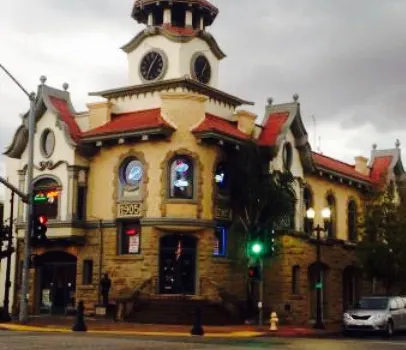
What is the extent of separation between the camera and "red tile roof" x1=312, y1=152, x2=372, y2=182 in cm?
4596

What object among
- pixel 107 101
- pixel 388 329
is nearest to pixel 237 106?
pixel 107 101

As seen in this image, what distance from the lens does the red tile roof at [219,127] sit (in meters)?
36.5

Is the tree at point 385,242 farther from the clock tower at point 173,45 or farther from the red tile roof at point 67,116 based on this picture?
the red tile roof at point 67,116

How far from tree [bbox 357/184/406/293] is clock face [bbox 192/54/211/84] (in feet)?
38.8

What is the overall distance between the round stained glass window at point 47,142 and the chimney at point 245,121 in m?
9.73

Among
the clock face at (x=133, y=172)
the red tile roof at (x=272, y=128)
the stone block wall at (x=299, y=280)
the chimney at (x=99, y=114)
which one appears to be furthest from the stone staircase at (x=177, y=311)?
the chimney at (x=99, y=114)

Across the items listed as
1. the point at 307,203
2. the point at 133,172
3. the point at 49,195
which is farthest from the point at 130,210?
the point at 307,203

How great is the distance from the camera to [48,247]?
40.1m

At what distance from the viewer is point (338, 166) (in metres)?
49.3

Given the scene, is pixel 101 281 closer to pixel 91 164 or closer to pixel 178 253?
pixel 178 253

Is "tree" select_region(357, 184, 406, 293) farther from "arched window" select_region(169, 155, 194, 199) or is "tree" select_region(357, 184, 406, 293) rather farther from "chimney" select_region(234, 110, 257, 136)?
"arched window" select_region(169, 155, 194, 199)

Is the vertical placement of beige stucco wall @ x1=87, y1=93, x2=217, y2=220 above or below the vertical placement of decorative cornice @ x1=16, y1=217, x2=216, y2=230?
above

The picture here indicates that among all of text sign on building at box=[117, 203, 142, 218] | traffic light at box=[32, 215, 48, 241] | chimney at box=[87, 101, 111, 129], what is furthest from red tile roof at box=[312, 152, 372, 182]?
traffic light at box=[32, 215, 48, 241]

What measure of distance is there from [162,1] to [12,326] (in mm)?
20372
